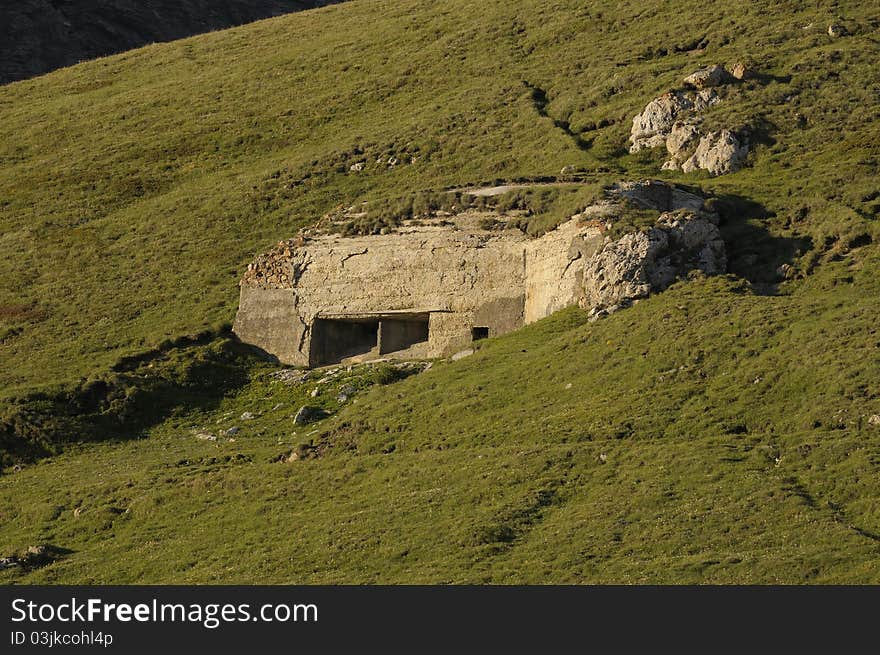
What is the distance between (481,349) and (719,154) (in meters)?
16.7

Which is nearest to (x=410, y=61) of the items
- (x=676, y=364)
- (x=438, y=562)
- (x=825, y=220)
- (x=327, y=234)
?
(x=327, y=234)

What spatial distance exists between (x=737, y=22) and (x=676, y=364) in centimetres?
3733

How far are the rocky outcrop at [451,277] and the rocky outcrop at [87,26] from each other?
248 ft

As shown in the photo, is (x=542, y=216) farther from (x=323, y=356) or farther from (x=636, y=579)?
(x=636, y=579)

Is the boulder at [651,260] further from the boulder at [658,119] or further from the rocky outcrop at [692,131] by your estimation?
the boulder at [658,119]

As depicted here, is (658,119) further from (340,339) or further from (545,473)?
(545,473)

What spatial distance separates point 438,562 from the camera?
28.4 m

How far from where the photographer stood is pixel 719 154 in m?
55.1

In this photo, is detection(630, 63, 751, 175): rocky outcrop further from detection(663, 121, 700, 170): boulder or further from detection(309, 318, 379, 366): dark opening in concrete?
detection(309, 318, 379, 366): dark opening in concrete

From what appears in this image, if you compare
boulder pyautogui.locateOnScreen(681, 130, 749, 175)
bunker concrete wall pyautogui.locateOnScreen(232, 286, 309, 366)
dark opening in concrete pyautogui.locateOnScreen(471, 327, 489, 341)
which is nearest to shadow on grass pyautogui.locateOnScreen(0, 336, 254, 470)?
bunker concrete wall pyautogui.locateOnScreen(232, 286, 309, 366)

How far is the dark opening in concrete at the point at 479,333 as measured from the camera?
4528 centimetres

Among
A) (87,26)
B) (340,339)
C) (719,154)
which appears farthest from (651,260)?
(87,26)

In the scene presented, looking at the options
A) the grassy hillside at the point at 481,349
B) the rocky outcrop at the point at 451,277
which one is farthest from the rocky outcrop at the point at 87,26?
the rocky outcrop at the point at 451,277

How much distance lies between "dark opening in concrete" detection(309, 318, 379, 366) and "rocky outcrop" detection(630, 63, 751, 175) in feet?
48.3
